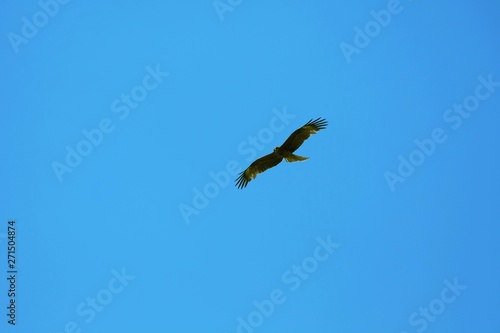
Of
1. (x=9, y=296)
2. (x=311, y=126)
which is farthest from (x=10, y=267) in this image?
(x=311, y=126)

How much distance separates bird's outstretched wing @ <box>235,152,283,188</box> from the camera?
33188mm

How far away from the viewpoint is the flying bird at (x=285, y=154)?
32094 millimetres

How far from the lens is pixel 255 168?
33531mm

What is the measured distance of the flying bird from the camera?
32.1 meters

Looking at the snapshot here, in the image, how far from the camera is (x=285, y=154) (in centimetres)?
3269

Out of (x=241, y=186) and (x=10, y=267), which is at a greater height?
(x=10, y=267)

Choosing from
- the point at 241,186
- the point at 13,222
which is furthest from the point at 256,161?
the point at 13,222

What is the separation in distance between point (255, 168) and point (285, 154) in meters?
1.30

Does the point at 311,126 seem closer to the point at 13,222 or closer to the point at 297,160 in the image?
the point at 297,160

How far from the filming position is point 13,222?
35.2 m

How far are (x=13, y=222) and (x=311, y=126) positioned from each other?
10.3m

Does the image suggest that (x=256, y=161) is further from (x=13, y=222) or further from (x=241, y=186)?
(x=13, y=222)

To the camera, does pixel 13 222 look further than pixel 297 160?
Yes

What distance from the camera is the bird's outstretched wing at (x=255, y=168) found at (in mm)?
33188
